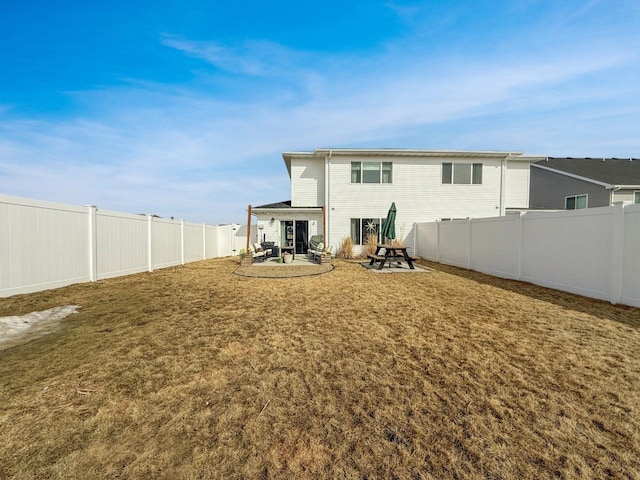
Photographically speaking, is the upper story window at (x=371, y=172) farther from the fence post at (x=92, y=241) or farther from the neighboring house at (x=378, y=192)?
the fence post at (x=92, y=241)

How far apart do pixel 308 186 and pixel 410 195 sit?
19.4ft

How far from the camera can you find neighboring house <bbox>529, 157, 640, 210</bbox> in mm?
15734

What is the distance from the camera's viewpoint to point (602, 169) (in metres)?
17.9

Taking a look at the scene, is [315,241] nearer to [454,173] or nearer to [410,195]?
[410,195]

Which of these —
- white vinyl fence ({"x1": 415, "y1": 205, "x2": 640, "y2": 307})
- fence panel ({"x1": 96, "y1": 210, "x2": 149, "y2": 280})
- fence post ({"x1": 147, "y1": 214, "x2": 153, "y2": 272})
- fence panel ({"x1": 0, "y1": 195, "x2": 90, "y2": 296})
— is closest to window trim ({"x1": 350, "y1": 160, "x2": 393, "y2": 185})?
white vinyl fence ({"x1": 415, "y1": 205, "x2": 640, "y2": 307})

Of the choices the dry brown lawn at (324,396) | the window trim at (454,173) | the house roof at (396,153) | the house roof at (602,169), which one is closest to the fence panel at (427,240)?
the window trim at (454,173)

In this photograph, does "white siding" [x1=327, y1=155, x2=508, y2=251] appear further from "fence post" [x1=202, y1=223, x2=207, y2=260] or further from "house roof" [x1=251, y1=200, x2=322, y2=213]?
"fence post" [x1=202, y1=223, x2=207, y2=260]

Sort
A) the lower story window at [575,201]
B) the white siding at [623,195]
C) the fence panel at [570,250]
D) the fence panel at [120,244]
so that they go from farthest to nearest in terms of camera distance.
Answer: the lower story window at [575,201], the white siding at [623,195], the fence panel at [120,244], the fence panel at [570,250]

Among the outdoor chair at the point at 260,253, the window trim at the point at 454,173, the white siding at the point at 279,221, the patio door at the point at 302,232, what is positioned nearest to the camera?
the outdoor chair at the point at 260,253

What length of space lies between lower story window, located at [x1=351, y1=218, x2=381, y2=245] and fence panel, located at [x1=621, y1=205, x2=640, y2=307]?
10131mm

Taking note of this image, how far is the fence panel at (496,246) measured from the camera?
813 cm

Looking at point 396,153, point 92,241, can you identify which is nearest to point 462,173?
point 396,153

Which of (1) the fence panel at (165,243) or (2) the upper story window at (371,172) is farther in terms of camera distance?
(2) the upper story window at (371,172)

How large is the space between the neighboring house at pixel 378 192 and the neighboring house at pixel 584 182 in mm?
4496
